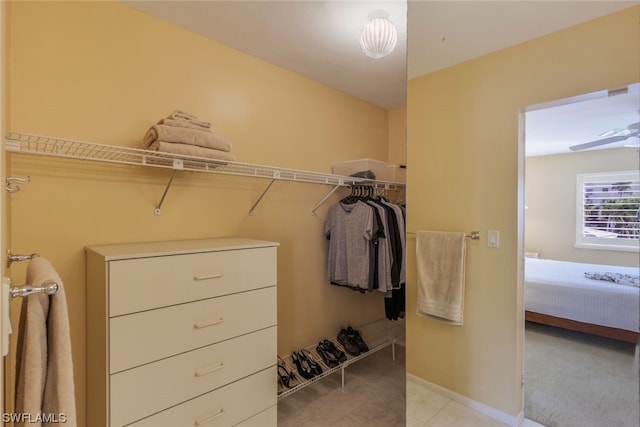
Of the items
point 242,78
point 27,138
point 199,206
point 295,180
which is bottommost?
point 199,206

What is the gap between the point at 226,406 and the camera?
0.91m

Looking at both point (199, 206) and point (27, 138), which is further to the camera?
point (199, 206)

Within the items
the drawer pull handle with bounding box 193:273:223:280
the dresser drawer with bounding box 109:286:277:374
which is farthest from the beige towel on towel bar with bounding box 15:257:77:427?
the drawer pull handle with bounding box 193:273:223:280

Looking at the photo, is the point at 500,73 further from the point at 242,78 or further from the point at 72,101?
the point at 72,101

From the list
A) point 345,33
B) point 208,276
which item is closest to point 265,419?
point 208,276

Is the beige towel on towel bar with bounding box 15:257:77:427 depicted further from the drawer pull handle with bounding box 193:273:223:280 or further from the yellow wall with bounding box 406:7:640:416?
the yellow wall with bounding box 406:7:640:416

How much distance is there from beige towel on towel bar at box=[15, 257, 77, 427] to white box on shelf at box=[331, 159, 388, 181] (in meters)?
0.88

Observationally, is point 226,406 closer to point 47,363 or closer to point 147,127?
point 47,363

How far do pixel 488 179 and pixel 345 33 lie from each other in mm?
754

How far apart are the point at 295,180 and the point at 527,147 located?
0.76m

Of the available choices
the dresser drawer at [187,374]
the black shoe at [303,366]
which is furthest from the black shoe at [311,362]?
the dresser drawer at [187,374]

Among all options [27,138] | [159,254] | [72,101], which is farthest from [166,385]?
[72,101]

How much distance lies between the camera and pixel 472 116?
2.76 ft

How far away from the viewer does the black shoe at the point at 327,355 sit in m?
1.03
